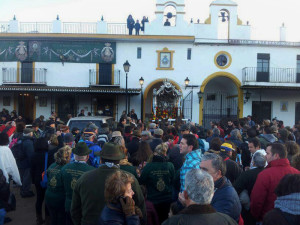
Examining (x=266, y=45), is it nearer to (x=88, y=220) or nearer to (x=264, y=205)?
(x=264, y=205)

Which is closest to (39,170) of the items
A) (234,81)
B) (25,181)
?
(25,181)

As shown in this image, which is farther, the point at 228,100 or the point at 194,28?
the point at 228,100

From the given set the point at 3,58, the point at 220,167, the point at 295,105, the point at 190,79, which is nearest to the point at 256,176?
the point at 220,167

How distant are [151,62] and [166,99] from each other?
2.96 metres

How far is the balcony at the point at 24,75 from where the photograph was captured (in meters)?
19.4

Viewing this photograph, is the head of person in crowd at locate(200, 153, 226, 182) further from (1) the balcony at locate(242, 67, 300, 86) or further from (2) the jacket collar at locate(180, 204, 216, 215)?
(1) the balcony at locate(242, 67, 300, 86)

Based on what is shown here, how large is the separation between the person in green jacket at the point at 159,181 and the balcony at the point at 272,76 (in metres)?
16.4

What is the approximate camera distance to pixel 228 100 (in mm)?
21547

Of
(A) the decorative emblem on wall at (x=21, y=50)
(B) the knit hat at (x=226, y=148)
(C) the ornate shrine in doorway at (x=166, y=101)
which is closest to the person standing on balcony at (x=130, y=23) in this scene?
(C) the ornate shrine in doorway at (x=166, y=101)

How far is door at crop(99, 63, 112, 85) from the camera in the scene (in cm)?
1947

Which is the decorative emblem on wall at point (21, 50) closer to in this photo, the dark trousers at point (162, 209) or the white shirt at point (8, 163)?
the white shirt at point (8, 163)

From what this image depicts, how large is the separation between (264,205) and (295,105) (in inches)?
755

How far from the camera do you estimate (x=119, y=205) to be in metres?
2.63

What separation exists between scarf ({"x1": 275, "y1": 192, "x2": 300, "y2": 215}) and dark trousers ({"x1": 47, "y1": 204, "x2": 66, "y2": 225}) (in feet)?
10.6
